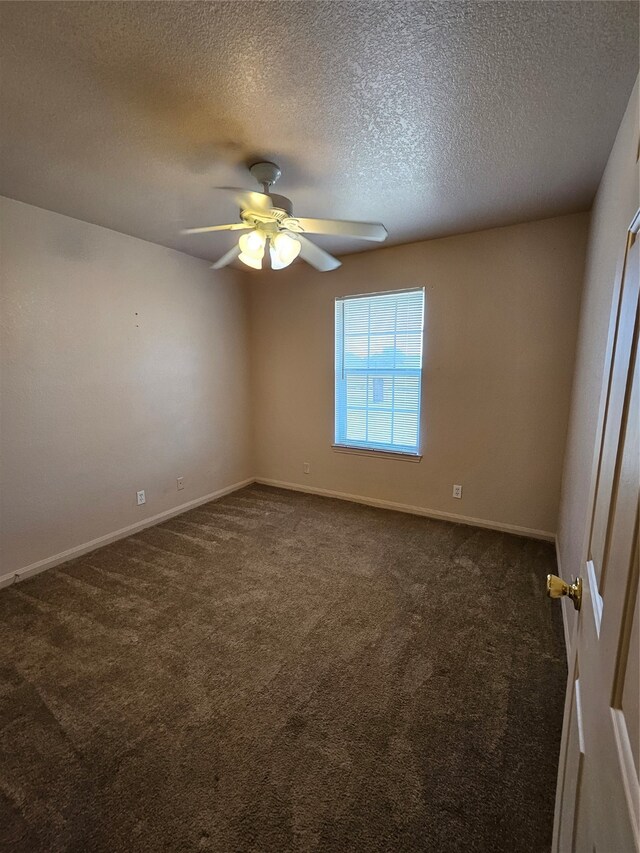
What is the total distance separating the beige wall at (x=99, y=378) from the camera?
2.41m

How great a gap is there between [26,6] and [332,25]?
36.8 inches

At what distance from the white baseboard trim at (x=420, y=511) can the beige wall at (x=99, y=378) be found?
901 millimetres

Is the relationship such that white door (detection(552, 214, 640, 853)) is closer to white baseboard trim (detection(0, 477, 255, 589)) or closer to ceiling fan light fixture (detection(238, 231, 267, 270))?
ceiling fan light fixture (detection(238, 231, 267, 270))

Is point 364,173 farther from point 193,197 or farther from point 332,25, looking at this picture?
point 193,197

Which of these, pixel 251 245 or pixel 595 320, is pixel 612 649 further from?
pixel 251 245

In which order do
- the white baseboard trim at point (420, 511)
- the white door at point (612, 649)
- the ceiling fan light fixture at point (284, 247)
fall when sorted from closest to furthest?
1. the white door at point (612, 649)
2. the ceiling fan light fixture at point (284, 247)
3. the white baseboard trim at point (420, 511)

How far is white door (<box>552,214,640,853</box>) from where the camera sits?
0.47 m

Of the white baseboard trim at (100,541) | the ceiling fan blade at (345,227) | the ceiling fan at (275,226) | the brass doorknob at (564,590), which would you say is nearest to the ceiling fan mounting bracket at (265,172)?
the ceiling fan at (275,226)

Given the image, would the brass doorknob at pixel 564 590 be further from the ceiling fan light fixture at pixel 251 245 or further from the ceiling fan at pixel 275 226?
the ceiling fan light fixture at pixel 251 245

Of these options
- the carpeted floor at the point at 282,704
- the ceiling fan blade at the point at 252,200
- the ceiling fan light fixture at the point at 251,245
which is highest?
the ceiling fan blade at the point at 252,200

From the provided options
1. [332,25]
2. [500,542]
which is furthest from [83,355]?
[500,542]

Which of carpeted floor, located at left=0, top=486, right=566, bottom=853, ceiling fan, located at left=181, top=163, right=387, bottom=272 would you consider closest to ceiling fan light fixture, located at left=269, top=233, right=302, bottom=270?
ceiling fan, located at left=181, top=163, right=387, bottom=272

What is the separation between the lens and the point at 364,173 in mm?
2047

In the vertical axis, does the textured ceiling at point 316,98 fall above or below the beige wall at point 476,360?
above
